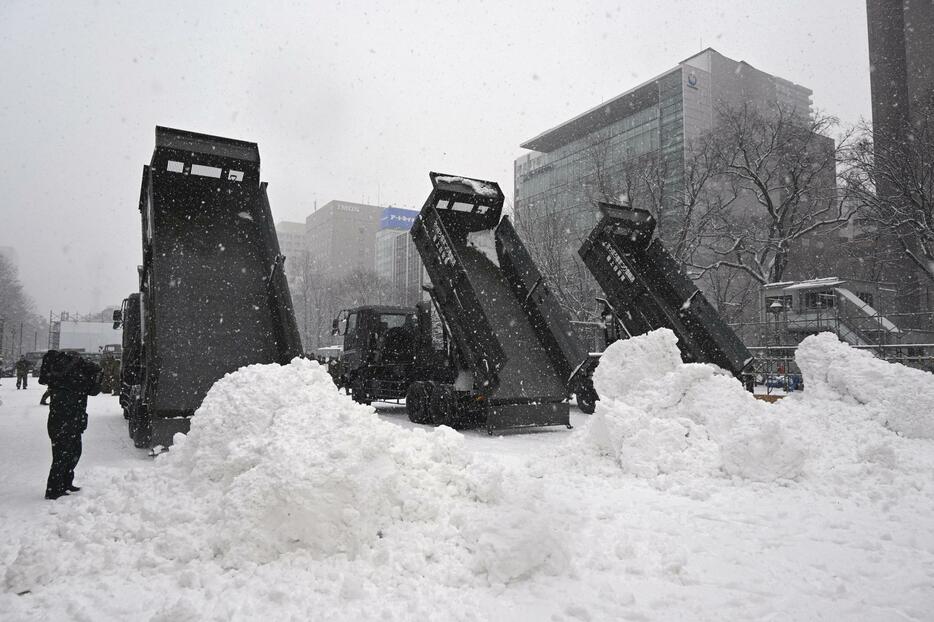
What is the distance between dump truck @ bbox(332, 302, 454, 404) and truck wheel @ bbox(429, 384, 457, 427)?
1439mm

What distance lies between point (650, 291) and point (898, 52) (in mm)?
40392

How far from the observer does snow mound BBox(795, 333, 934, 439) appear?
6.99 m

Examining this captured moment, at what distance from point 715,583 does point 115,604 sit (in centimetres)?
329

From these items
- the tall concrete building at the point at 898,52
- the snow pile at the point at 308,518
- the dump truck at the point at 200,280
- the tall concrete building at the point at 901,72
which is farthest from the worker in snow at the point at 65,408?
the tall concrete building at the point at 898,52

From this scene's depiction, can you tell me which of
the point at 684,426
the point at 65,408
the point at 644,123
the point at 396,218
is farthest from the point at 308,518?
the point at 396,218

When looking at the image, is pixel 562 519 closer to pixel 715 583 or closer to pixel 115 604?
pixel 715 583

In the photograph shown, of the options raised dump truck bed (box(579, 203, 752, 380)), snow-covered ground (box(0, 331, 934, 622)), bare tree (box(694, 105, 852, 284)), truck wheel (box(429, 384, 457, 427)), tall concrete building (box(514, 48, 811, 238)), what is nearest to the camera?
snow-covered ground (box(0, 331, 934, 622))

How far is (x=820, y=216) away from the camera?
2464 cm

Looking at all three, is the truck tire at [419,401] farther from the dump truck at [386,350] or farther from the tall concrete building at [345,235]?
the tall concrete building at [345,235]

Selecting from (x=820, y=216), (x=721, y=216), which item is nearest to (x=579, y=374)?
(x=721, y=216)

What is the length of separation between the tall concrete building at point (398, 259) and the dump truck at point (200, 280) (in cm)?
2852

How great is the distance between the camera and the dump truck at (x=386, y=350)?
12.0 meters

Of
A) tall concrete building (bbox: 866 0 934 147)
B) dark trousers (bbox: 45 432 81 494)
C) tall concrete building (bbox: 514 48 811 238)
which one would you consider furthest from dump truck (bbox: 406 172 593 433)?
tall concrete building (bbox: 866 0 934 147)

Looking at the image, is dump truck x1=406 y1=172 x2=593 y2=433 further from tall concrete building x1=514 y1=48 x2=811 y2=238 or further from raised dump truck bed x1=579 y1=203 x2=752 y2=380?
tall concrete building x1=514 y1=48 x2=811 y2=238
